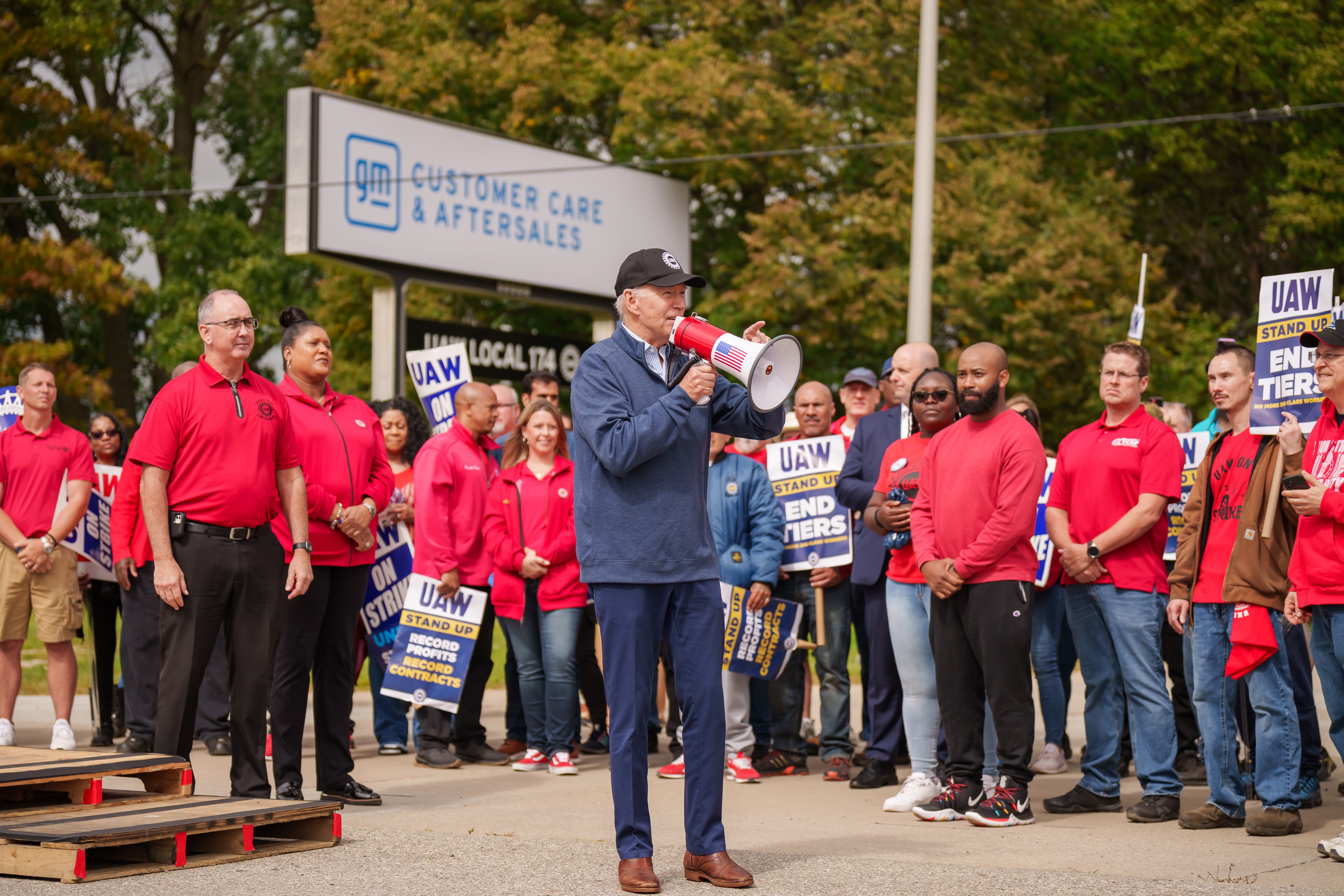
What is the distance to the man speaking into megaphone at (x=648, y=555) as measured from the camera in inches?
208

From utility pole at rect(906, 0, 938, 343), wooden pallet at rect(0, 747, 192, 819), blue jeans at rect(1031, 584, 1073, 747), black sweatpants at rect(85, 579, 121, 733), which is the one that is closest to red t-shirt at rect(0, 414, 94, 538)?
black sweatpants at rect(85, 579, 121, 733)

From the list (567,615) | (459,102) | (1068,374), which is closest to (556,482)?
(567,615)

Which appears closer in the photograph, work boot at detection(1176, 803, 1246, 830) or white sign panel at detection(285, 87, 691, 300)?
work boot at detection(1176, 803, 1246, 830)

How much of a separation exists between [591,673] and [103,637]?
3.70 meters

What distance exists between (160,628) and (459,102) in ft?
58.4

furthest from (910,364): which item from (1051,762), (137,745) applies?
(137,745)

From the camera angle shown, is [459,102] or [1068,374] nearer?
[1068,374]

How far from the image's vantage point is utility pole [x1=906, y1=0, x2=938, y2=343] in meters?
14.7

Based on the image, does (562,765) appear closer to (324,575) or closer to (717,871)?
(324,575)

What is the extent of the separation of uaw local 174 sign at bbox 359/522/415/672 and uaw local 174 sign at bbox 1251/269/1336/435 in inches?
210

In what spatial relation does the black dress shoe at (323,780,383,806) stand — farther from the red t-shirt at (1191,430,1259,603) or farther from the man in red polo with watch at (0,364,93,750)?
the red t-shirt at (1191,430,1259,603)

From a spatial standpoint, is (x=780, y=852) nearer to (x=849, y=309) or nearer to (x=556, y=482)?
(x=556, y=482)

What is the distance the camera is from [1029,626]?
6.77 metres

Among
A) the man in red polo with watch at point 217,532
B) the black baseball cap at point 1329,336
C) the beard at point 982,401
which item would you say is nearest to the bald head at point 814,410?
the beard at point 982,401
